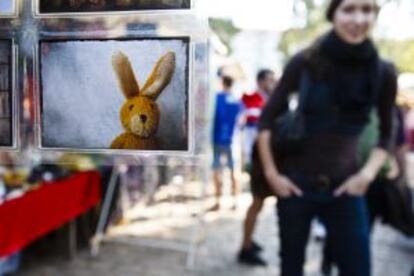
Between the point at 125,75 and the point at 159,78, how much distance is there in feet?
0.10

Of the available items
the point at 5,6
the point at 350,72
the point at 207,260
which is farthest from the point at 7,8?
the point at 207,260

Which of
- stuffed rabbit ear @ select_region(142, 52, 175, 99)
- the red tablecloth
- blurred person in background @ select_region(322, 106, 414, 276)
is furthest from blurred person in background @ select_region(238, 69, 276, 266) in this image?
stuffed rabbit ear @ select_region(142, 52, 175, 99)

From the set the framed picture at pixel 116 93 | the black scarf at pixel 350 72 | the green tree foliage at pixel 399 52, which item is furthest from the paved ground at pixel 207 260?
the framed picture at pixel 116 93

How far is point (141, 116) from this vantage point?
435 millimetres

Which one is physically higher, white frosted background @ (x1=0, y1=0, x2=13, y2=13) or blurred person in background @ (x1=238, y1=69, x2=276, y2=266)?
white frosted background @ (x1=0, y1=0, x2=13, y2=13)

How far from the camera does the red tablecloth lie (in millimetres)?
1747

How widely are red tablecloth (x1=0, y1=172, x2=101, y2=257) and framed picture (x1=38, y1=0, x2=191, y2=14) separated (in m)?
1.42

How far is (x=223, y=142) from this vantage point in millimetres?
2650

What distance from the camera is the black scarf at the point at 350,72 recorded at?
1001 mm

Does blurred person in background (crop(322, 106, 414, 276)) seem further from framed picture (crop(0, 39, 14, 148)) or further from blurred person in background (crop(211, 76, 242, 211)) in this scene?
framed picture (crop(0, 39, 14, 148))

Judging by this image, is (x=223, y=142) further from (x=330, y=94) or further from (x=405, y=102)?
(x=330, y=94)

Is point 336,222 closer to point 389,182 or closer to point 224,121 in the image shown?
point 389,182

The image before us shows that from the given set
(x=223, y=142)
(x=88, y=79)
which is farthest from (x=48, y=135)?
(x=223, y=142)

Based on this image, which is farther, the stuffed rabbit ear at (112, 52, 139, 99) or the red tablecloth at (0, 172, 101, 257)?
the red tablecloth at (0, 172, 101, 257)
